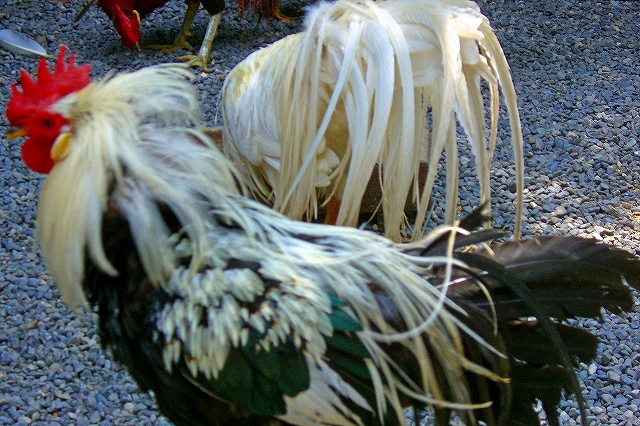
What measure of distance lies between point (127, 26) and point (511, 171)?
2.87 m

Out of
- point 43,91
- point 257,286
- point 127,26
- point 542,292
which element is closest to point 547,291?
point 542,292

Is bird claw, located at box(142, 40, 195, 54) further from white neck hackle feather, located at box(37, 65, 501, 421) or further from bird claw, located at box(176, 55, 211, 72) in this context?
white neck hackle feather, located at box(37, 65, 501, 421)

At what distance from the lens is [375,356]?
1.74m

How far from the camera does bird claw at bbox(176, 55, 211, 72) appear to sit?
4.92m

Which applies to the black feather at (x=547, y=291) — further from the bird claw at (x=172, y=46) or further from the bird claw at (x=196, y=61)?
the bird claw at (x=172, y=46)

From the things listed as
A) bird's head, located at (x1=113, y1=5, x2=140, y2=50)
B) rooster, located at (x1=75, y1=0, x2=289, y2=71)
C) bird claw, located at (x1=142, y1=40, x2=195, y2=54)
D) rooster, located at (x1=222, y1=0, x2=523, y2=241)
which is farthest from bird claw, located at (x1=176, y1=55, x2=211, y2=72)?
rooster, located at (x1=222, y1=0, x2=523, y2=241)

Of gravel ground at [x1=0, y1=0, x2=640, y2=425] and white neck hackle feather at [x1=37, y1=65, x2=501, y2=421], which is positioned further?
gravel ground at [x1=0, y1=0, x2=640, y2=425]

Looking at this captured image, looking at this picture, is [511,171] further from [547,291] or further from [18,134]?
[18,134]

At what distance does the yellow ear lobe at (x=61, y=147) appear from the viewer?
1.75 meters

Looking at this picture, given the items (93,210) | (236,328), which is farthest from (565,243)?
(93,210)

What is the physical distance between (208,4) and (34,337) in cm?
305

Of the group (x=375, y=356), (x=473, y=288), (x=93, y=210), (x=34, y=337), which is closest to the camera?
(x=93, y=210)

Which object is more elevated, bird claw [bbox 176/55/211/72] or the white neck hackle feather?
the white neck hackle feather

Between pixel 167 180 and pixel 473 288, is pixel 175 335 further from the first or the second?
pixel 473 288
